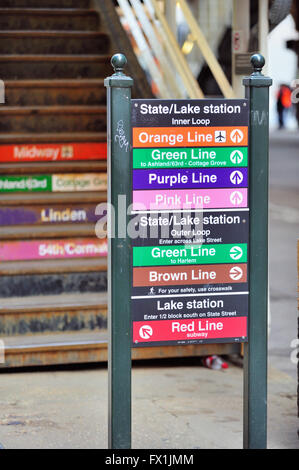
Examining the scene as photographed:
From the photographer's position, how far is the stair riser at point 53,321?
686 cm

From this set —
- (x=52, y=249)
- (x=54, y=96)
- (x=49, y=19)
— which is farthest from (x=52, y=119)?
(x=49, y=19)

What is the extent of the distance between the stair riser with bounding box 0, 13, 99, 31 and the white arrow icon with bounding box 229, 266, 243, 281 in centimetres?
517

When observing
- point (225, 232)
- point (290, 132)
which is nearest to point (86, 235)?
point (225, 232)

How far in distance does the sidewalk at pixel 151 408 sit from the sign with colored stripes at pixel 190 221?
1195 mm

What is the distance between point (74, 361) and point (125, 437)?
8.00 feet

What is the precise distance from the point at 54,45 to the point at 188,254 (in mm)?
4883

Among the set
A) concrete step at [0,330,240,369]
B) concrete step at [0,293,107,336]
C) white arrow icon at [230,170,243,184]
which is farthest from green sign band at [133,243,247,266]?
concrete step at [0,293,107,336]

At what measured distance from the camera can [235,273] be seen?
14.9 feet

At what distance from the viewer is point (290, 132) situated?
34250mm

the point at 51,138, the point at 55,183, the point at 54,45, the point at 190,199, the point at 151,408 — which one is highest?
the point at 54,45

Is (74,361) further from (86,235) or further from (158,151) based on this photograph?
(158,151)

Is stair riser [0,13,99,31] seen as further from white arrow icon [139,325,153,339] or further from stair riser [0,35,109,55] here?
white arrow icon [139,325,153,339]

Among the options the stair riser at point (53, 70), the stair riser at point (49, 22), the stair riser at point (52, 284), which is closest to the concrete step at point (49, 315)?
the stair riser at point (52, 284)

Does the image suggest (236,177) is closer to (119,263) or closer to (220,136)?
(220,136)
